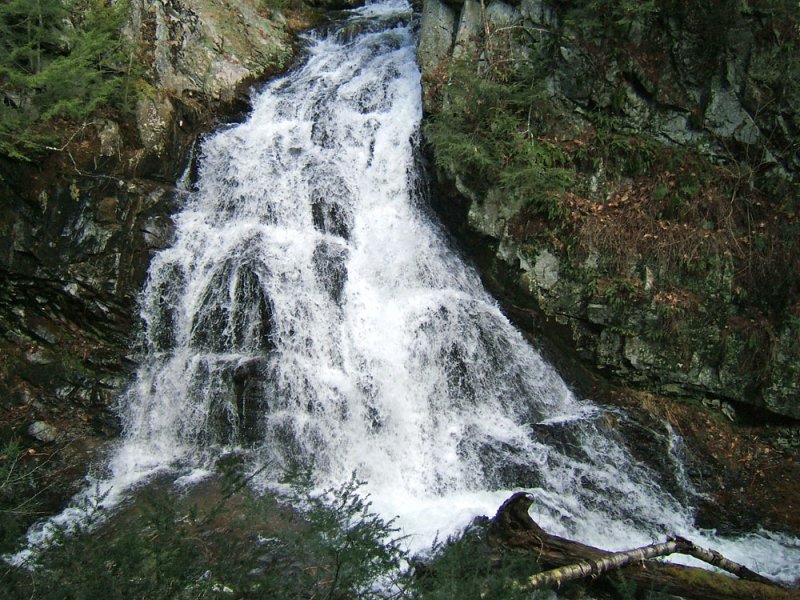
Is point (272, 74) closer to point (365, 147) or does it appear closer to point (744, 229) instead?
point (365, 147)

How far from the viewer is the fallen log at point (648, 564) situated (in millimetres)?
4098

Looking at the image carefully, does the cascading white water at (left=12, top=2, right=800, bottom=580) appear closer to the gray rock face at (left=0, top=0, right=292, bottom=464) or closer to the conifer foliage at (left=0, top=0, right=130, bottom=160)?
the gray rock face at (left=0, top=0, right=292, bottom=464)

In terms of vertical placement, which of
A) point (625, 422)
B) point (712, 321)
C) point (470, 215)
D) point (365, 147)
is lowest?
point (625, 422)

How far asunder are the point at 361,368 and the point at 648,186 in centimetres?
505

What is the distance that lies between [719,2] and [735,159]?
2300 mm

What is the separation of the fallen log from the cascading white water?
160 centimetres

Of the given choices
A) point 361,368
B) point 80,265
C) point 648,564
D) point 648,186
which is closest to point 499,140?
point 648,186

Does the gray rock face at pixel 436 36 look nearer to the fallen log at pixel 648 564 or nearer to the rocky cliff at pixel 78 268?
the rocky cliff at pixel 78 268

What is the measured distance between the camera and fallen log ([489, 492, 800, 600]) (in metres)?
4.10

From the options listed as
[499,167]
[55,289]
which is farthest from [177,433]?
[499,167]

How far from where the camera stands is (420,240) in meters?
8.92

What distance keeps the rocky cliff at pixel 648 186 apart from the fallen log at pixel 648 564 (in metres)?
3.78

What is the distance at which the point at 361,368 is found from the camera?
7660 mm

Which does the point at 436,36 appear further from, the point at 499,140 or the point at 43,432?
the point at 43,432
